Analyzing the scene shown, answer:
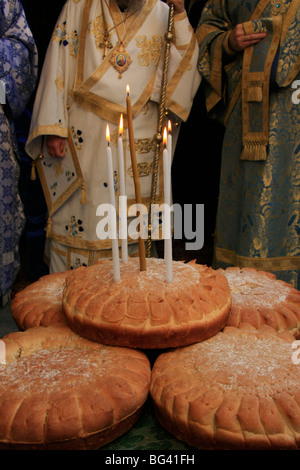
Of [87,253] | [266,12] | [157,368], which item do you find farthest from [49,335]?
[266,12]

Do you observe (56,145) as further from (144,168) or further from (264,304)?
(264,304)

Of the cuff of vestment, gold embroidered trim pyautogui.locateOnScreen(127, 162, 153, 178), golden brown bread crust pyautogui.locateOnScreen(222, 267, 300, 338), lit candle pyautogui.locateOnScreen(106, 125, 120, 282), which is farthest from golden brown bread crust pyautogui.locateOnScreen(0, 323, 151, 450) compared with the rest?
the cuff of vestment

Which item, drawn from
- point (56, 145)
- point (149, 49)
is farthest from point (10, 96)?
point (149, 49)

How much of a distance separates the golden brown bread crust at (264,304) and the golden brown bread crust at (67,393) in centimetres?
32

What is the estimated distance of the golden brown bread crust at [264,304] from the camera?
1.12 m

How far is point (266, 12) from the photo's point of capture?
2.29 metres

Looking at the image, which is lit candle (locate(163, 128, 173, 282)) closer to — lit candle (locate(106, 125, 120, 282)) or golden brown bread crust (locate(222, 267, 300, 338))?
lit candle (locate(106, 125, 120, 282))

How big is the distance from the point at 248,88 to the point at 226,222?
76cm

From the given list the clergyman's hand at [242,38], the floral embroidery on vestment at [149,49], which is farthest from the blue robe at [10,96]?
the clergyman's hand at [242,38]

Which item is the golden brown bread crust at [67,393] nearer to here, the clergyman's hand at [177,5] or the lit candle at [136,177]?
the lit candle at [136,177]

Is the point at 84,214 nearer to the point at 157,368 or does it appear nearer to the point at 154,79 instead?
the point at 154,79

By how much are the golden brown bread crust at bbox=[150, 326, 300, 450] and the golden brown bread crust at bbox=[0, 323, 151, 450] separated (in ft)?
0.20

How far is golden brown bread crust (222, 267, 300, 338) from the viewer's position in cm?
112

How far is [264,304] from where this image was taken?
1177 mm
